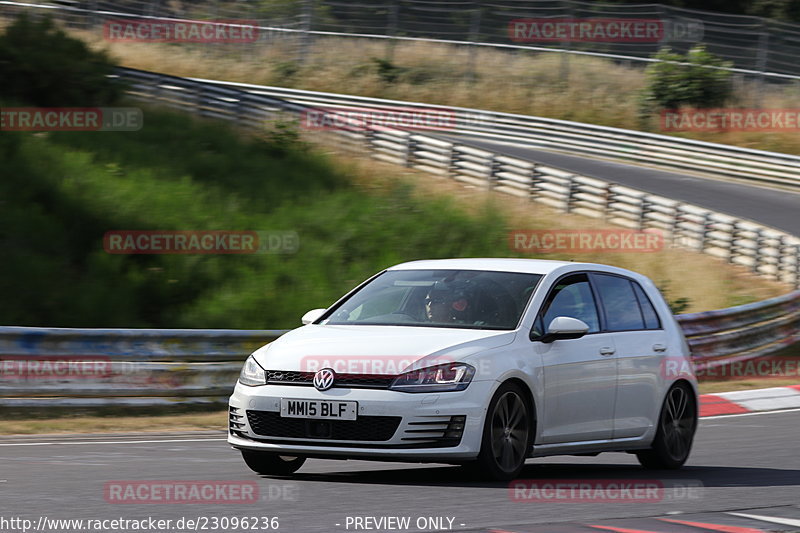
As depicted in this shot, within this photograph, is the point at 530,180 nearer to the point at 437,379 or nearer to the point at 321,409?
the point at 437,379

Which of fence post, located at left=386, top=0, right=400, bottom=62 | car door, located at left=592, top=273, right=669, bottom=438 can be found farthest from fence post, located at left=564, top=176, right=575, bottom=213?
fence post, located at left=386, top=0, right=400, bottom=62

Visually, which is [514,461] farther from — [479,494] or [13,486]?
[13,486]

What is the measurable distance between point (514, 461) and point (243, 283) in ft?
39.1

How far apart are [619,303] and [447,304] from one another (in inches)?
65.1

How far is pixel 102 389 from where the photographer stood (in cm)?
1271

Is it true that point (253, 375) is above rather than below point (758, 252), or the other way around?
above

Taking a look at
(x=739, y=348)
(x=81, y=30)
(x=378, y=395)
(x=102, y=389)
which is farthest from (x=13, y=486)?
(x=81, y=30)

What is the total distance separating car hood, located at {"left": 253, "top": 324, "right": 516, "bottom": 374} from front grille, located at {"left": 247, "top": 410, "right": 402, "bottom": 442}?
0.97 ft

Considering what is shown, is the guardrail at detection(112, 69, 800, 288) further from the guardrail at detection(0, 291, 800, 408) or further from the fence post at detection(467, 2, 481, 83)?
the fence post at detection(467, 2, 481, 83)

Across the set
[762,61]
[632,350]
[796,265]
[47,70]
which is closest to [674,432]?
[632,350]

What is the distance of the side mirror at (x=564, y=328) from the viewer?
8.55 m

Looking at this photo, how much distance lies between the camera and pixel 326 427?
26.0 feet

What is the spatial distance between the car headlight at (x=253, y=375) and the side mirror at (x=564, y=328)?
1.87 meters

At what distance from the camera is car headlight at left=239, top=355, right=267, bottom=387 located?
26.9 feet
